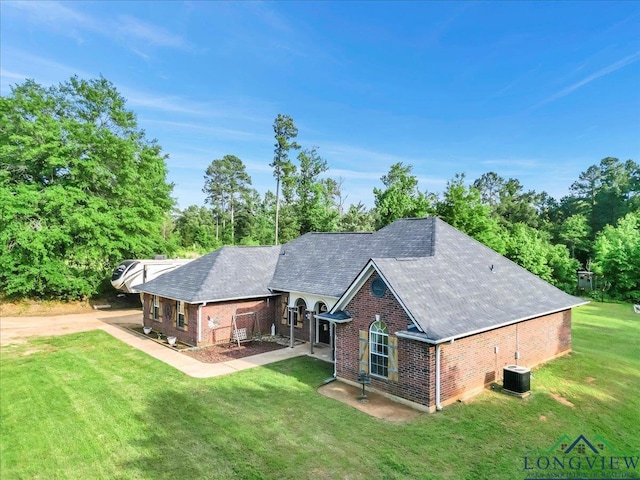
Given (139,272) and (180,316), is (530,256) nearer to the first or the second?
(180,316)

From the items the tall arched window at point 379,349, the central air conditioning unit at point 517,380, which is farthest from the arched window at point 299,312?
the central air conditioning unit at point 517,380

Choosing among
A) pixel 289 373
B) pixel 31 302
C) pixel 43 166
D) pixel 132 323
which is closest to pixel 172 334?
pixel 132 323

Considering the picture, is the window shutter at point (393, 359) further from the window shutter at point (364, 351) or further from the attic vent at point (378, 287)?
the attic vent at point (378, 287)

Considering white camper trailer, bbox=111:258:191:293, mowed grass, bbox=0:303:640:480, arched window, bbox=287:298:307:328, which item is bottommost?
mowed grass, bbox=0:303:640:480

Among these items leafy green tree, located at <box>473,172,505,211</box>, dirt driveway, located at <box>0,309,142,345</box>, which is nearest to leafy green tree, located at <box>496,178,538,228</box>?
leafy green tree, located at <box>473,172,505,211</box>

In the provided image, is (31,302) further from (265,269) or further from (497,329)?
(497,329)

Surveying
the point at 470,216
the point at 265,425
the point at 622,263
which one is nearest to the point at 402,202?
Answer: the point at 470,216

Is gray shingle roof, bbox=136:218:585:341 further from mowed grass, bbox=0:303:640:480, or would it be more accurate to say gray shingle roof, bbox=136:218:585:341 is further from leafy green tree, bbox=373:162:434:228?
leafy green tree, bbox=373:162:434:228
